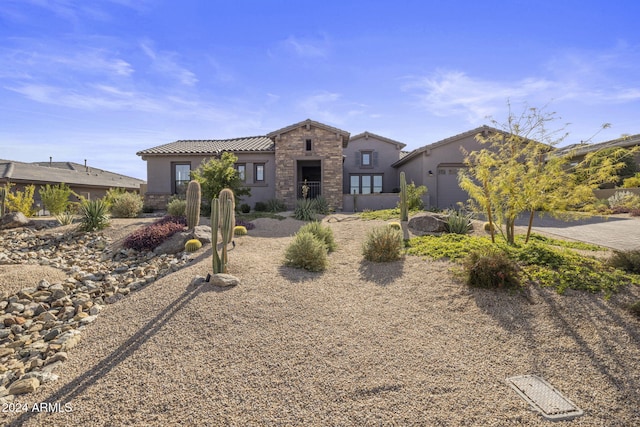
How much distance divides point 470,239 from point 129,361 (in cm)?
818

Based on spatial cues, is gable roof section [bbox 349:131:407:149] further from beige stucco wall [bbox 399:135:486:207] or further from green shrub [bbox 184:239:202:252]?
green shrub [bbox 184:239:202:252]

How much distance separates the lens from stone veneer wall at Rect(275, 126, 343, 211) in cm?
1906

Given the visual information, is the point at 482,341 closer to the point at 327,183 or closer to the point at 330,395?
the point at 330,395

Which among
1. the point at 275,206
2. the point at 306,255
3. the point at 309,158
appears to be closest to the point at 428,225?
the point at 306,255

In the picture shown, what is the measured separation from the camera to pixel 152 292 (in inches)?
243

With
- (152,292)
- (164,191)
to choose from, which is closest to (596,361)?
(152,292)

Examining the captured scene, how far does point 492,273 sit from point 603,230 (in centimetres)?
958

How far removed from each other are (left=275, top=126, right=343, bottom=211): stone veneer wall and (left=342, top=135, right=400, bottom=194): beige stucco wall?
22.4ft

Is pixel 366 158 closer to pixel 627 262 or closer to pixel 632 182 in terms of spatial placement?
pixel 632 182

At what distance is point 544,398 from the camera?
11.1 feet

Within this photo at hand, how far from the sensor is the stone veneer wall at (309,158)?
62.5 feet

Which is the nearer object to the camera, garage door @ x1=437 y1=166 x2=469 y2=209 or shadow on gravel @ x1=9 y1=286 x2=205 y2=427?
shadow on gravel @ x1=9 y1=286 x2=205 y2=427

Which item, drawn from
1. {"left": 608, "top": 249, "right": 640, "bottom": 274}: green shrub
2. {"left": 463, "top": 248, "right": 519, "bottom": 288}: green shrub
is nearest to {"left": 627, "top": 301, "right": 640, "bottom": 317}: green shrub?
{"left": 463, "top": 248, "right": 519, "bottom": 288}: green shrub

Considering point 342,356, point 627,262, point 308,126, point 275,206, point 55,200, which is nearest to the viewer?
point 342,356
